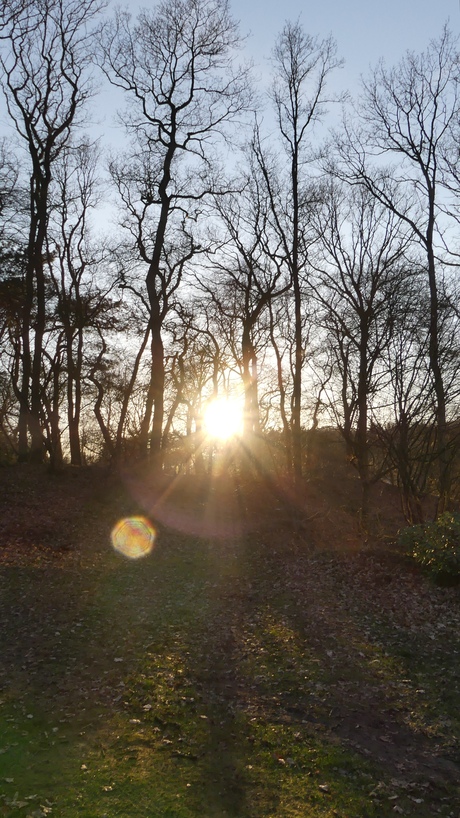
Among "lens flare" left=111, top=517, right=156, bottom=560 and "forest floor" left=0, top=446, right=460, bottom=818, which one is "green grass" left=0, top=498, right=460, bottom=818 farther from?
"lens flare" left=111, top=517, right=156, bottom=560

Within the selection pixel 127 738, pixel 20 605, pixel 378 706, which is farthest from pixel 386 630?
pixel 20 605

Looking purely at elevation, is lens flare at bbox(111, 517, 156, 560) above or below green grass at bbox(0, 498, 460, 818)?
above

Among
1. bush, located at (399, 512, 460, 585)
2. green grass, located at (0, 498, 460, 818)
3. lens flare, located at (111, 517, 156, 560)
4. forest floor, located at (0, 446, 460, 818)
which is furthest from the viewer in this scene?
lens flare, located at (111, 517, 156, 560)

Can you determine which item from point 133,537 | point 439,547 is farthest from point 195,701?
point 133,537

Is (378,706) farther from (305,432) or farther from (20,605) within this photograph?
(305,432)

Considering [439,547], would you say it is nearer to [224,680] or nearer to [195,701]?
[224,680]

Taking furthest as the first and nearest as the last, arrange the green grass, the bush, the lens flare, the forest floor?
1. the lens flare
2. the bush
3. the forest floor
4. the green grass

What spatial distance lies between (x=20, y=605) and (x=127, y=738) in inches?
176

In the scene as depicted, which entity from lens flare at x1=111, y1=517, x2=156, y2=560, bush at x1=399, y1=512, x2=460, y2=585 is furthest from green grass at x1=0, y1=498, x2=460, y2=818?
lens flare at x1=111, y1=517, x2=156, y2=560

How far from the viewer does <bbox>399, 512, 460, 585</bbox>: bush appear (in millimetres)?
10906

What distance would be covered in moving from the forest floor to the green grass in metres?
0.02

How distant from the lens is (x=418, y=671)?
8070 millimetres

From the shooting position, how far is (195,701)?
7.12 m

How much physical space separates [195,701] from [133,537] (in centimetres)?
953
